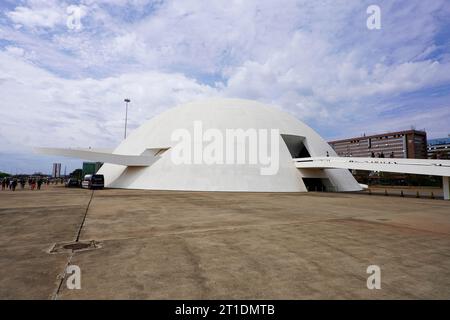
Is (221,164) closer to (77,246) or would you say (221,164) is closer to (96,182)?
(96,182)

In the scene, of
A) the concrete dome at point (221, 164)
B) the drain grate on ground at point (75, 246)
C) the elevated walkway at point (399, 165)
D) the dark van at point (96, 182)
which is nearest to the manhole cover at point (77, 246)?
the drain grate on ground at point (75, 246)

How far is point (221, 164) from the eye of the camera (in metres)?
30.0

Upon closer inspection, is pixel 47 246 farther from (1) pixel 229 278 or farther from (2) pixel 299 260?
(2) pixel 299 260

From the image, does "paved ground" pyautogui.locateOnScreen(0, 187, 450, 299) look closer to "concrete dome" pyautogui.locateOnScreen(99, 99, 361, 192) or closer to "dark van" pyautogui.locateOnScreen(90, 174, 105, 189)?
"concrete dome" pyautogui.locateOnScreen(99, 99, 361, 192)

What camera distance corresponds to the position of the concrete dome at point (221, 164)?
29.2 meters

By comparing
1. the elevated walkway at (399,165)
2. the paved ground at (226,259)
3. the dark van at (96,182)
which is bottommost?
the paved ground at (226,259)

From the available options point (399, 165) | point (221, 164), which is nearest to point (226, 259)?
point (399, 165)

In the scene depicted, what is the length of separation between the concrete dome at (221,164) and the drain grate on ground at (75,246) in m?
22.2

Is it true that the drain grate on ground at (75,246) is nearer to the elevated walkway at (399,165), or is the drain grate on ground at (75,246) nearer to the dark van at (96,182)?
the elevated walkway at (399,165)

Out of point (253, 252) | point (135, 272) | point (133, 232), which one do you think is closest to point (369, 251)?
point (253, 252)

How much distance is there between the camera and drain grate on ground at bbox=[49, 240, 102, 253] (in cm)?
605

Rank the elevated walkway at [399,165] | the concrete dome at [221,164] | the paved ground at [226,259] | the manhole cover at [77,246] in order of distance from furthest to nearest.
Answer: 1. the concrete dome at [221,164]
2. the elevated walkway at [399,165]
3. the manhole cover at [77,246]
4. the paved ground at [226,259]

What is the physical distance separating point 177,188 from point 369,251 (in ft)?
81.8
